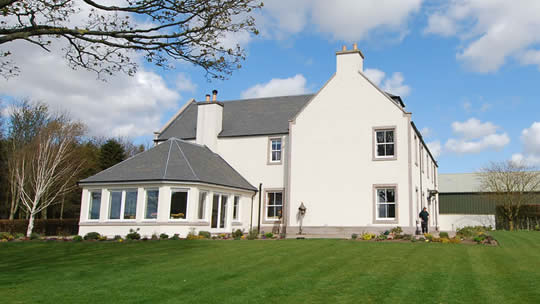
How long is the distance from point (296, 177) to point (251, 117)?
6678 mm

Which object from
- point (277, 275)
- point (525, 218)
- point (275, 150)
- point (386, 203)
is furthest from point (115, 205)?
point (525, 218)

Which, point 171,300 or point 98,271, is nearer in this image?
point 171,300

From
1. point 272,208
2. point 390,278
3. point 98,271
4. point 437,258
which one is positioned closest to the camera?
point 390,278

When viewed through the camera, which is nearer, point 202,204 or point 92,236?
point 92,236

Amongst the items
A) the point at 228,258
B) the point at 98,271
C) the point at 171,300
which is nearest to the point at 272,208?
the point at 228,258

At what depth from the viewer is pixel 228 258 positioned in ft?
41.5

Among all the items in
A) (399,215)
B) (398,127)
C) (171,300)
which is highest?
(398,127)

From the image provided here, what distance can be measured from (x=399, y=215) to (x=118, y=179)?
1465 centimetres

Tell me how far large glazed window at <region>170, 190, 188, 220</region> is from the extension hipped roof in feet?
25.2

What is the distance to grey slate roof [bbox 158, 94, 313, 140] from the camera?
29047mm

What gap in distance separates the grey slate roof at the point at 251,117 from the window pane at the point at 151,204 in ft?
26.9

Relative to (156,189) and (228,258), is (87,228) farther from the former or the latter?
(228,258)

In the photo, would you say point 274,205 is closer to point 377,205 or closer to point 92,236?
point 377,205

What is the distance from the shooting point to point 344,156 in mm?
25031
